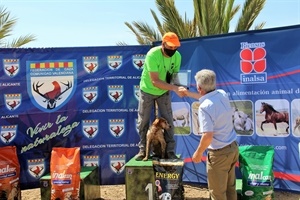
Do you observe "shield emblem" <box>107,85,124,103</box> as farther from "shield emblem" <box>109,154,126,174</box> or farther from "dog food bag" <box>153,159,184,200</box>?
"dog food bag" <box>153,159,184,200</box>

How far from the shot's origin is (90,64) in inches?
209

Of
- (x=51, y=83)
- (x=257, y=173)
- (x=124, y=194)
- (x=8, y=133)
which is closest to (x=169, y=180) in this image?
(x=257, y=173)

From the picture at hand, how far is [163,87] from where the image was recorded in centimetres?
412

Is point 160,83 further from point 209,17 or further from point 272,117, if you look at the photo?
point 209,17

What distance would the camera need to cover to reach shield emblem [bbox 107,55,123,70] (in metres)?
5.34

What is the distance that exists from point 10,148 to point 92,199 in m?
1.25

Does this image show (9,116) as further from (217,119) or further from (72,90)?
(217,119)

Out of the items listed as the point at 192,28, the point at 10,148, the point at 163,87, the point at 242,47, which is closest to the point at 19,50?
the point at 10,148

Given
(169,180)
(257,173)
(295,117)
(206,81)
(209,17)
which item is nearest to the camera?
(206,81)

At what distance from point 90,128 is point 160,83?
1.71 metres

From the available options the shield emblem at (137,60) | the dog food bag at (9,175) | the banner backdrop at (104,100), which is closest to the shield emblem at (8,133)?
the banner backdrop at (104,100)

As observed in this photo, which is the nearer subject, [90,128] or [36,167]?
[36,167]

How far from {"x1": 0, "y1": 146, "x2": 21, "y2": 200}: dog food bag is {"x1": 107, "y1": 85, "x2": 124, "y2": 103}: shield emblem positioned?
1.55 meters

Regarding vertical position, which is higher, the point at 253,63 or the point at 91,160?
the point at 253,63
